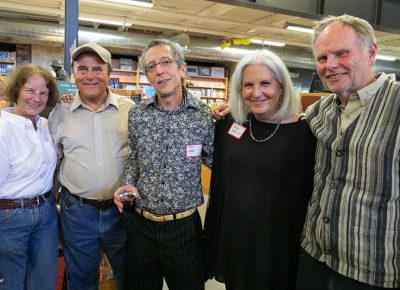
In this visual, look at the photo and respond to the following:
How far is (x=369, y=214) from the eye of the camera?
1.27 meters

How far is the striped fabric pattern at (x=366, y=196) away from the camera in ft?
4.09

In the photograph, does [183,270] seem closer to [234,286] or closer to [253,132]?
[234,286]

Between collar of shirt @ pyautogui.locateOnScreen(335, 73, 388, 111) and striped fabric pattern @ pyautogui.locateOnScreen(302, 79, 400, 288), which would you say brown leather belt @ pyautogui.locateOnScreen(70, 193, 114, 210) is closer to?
striped fabric pattern @ pyautogui.locateOnScreen(302, 79, 400, 288)

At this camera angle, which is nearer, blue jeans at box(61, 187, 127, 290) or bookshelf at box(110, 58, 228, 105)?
blue jeans at box(61, 187, 127, 290)

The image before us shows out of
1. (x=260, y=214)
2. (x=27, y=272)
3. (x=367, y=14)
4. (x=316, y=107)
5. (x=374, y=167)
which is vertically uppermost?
(x=367, y=14)

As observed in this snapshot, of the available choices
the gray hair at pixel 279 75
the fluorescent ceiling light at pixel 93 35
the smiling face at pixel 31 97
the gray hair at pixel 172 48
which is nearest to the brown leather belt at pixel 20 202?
the smiling face at pixel 31 97

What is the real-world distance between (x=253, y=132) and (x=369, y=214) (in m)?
0.64

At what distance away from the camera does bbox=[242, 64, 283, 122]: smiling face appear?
5.28 feet

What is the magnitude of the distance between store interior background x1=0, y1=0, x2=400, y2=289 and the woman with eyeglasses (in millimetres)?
1355

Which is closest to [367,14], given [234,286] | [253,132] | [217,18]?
[217,18]

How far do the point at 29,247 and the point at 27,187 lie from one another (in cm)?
39

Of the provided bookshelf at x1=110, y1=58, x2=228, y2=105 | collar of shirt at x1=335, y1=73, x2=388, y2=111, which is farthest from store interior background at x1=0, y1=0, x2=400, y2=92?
collar of shirt at x1=335, y1=73, x2=388, y2=111

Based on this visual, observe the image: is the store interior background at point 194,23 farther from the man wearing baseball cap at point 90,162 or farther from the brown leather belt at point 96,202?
the brown leather belt at point 96,202

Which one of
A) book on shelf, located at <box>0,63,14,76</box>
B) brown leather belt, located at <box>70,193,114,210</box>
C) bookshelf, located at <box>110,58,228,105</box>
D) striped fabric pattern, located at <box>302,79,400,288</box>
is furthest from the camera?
bookshelf, located at <box>110,58,228,105</box>
